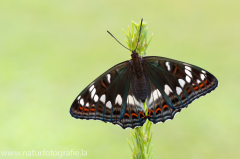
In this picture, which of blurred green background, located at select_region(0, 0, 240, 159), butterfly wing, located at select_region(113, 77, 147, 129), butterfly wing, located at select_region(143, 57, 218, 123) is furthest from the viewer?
blurred green background, located at select_region(0, 0, 240, 159)

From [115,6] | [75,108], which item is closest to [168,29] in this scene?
[115,6]

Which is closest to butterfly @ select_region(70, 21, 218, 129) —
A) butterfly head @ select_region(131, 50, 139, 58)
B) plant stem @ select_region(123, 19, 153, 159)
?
butterfly head @ select_region(131, 50, 139, 58)

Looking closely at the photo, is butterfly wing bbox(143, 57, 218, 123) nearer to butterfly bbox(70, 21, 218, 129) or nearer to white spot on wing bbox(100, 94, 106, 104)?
butterfly bbox(70, 21, 218, 129)

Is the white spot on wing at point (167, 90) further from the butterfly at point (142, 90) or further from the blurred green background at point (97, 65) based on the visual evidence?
the blurred green background at point (97, 65)

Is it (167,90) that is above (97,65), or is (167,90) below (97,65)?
below

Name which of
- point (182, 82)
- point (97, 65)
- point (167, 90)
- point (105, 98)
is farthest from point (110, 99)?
point (97, 65)

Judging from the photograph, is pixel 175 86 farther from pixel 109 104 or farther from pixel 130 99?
pixel 109 104

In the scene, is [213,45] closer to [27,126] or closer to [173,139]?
[173,139]
